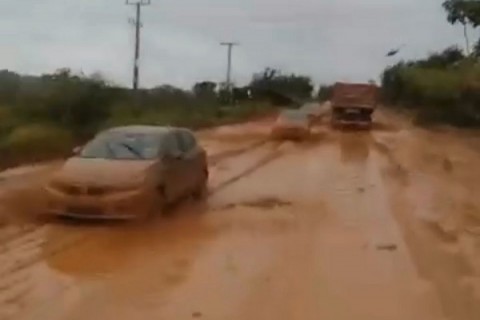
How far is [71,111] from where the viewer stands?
46.1 m

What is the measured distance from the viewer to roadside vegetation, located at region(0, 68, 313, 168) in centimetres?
3566

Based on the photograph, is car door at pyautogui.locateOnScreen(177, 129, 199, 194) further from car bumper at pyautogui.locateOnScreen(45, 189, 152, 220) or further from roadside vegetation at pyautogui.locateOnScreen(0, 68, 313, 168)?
roadside vegetation at pyautogui.locateOnScreen(0, 68, 313, 168)

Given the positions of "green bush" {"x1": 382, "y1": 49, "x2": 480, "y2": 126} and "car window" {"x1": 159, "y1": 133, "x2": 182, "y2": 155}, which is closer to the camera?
"car window" {"x1": 159, "y1": 133, "x2": 182, "y2": 155}

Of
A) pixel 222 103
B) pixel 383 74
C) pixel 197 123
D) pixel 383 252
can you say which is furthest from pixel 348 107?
pixel 383 74

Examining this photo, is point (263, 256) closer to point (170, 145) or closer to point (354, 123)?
point (170, 145)

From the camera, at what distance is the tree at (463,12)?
67.1 m

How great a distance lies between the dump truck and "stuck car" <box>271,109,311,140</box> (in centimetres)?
871

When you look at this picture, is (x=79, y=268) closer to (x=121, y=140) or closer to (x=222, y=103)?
(x=121, y=140)

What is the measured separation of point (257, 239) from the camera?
15516 mm

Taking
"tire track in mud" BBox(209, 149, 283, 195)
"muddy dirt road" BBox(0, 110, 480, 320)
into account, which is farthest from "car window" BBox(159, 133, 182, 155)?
"tire track in mud" BBox(209, 149, 283, 195)

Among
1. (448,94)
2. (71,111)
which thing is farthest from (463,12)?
(71,111)

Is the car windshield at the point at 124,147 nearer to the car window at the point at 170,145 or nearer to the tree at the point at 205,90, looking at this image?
the car window at the point at 170,145

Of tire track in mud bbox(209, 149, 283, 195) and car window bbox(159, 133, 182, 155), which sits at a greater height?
car window bbox(159, 133, 182, 155)

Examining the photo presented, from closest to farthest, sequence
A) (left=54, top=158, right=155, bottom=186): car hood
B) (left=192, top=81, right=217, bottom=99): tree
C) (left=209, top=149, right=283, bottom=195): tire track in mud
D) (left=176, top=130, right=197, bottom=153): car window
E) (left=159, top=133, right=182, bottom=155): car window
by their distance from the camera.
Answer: (left=54, top=158, right=155, bottom=186): car hood, (left=159, top=133, right=182, bottom=155): car window, (left=176, top=130, right=197, bottom=153): car window, (left=209, top=149, right=283, bottom=195): tire track in mud, (left=192, top=81, right=217, bottom=99): tree
